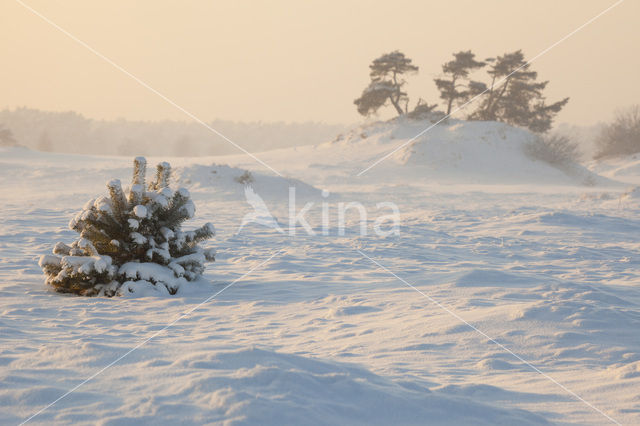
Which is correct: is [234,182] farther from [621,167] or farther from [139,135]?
[139,135]

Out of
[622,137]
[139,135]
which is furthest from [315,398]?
[139,135]

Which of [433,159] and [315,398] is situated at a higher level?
[433,159]

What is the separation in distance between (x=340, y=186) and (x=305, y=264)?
46.5 feet

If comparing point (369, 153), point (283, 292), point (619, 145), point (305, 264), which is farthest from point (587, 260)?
point (619, 145)

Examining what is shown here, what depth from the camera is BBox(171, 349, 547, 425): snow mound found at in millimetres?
2471

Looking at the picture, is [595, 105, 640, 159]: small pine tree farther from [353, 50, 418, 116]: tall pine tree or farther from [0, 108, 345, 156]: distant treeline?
[0, 108, 345, 156]: distant treeline

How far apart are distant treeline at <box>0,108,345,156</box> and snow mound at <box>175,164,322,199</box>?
4925 cm

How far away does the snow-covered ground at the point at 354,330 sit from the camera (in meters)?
2.65

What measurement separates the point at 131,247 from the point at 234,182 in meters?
11.8

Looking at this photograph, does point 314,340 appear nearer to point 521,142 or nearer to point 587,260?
point 587,260

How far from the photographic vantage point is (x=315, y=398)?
105 inches

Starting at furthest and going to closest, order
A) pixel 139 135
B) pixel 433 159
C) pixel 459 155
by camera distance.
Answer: pixel 139 135
pixel 459 155
pixel 433 159

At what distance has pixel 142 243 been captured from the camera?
19.6 feet

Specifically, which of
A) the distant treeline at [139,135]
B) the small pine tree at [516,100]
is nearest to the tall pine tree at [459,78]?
the small pine tree at [516,100]
